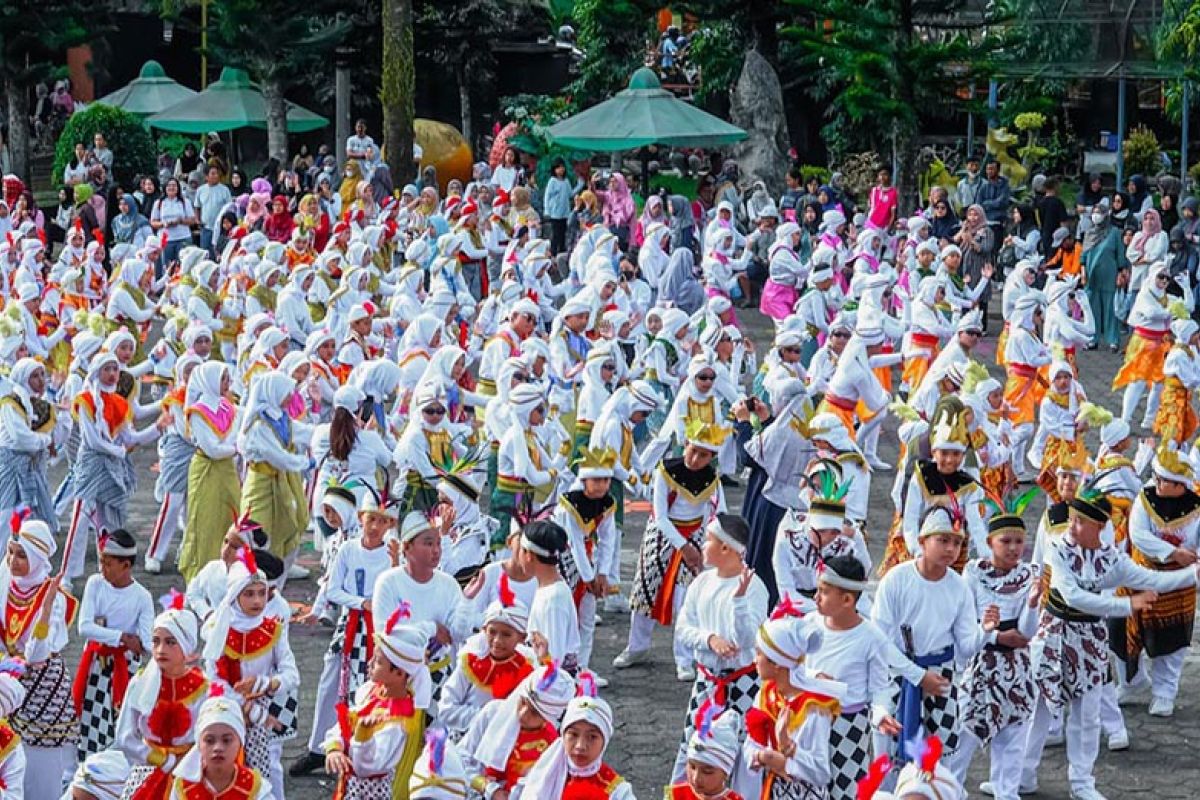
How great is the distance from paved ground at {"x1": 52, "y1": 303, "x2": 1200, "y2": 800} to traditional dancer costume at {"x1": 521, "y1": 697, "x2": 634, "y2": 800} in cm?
298

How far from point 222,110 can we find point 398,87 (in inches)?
158

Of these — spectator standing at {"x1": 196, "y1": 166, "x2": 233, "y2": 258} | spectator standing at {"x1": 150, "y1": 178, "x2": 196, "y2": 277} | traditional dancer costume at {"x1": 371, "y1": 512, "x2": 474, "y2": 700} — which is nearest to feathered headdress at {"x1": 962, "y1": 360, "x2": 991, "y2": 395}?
traditional dancer costume at {"x1": 371, "y1": 512, "x2": 474, "y2": 700}

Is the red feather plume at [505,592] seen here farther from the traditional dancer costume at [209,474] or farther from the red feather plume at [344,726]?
the traditional dancer costume at [209,474]

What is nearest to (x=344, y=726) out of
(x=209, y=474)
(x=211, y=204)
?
(x=209, y=474)

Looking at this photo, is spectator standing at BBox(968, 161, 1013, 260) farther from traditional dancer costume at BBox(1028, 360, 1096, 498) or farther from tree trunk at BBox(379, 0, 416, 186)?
traditional dancer costume at BBox(1028, 360, 1096, 498)

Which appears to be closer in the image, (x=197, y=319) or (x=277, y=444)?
(x=277, y=444)

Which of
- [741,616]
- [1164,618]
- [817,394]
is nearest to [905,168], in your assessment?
[817,394]

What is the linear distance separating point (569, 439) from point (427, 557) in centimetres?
428

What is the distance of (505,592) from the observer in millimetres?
9219

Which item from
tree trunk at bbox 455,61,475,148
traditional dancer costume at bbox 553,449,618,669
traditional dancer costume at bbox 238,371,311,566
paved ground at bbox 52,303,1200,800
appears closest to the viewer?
paved ground at bbox 52,303,1200,800

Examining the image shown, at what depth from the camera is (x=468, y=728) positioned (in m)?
8.08

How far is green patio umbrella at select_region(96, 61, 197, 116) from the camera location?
33.8 m

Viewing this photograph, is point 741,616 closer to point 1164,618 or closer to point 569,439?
point 1164,618

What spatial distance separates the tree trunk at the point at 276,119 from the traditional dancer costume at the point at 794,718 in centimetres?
2571
